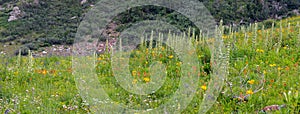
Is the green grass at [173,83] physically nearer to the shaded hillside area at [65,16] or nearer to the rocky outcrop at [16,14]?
the shaded hillside area at [65,16]

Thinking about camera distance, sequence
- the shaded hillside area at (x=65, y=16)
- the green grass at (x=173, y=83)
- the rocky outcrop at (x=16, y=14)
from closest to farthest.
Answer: the green grass at (x=173, y=83) → the shaded hillside area at (x=65, y=16) → the rocky outcrop at (x=16, y=14)

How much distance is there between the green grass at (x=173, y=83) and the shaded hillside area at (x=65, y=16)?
3902cm

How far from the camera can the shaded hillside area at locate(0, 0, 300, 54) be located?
56.7 metres

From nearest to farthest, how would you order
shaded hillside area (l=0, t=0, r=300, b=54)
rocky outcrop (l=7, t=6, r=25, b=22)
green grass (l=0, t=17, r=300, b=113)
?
green grass (l=0, t=17, r=300, b=113)
shaded hillside area (l=0, t=0, r=300, b=54)
rocky outcrop (l=7, t=6, r=25, b=22)

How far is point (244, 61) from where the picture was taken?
9.37m

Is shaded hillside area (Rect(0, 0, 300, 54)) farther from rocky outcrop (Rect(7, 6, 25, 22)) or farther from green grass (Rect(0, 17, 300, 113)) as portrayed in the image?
green grass (Rect(0, 17, 300, 113))

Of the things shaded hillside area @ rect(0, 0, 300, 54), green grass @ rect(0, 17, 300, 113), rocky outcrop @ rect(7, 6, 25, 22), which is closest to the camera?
green grass @ rect(0, 17, 300, 113)

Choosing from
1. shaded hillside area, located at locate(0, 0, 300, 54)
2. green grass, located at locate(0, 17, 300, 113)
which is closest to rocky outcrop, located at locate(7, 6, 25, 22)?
shaded hillside area, located at locate(0, 0, 300, 54)

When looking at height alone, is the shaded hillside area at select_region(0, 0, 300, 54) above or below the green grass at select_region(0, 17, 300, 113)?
below

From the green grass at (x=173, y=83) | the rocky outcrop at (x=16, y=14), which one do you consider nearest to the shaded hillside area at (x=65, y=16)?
the rocky outcrop at (x=16, y=14)

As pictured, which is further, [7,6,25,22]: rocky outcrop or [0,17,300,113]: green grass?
[7,6,25,22]: rocky outcrop

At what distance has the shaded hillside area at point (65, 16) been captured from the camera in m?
56.7

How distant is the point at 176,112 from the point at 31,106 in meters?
2.61

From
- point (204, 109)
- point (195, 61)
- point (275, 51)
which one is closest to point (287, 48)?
point (275, 51)
